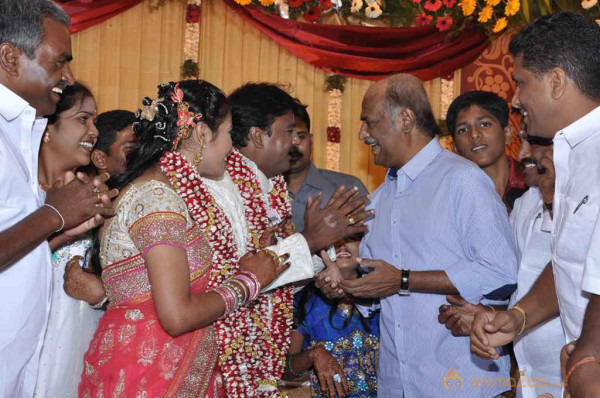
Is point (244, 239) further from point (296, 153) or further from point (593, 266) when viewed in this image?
point (296, 153)

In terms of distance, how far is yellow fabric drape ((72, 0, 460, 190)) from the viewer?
6.45 m

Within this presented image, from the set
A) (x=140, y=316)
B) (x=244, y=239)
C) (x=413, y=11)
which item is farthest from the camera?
(x=413, y=11)

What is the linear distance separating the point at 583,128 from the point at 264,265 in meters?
1.26

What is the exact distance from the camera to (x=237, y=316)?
276 cm

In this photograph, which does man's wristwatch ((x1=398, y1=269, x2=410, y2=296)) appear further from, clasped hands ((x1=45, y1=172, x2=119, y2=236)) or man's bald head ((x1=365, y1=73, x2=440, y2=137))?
clasped hands ((x1=45, y1=172, x2=119, y2=236))

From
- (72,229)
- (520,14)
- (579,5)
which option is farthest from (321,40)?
(72,229)

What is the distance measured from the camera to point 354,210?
3.00 meters

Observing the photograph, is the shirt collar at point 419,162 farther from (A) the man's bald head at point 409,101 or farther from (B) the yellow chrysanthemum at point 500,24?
(B) the yellow chrysanthemum at point 500,24

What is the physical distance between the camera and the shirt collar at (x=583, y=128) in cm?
205

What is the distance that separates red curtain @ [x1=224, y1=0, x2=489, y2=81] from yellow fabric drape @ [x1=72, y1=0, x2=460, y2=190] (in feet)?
0.67

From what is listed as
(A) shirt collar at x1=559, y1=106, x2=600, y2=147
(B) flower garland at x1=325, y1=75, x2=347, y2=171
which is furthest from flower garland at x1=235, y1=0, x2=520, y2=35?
(A) shirt collar at x1=559, y1=106, x2=600, y2=147

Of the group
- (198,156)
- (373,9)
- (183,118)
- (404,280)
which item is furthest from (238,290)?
(373,9)

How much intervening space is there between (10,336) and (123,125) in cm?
197

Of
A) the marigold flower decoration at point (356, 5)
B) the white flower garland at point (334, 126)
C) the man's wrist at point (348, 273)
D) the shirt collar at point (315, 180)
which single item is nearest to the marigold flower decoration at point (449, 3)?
the marigold flower decoration at point (356, 5)
